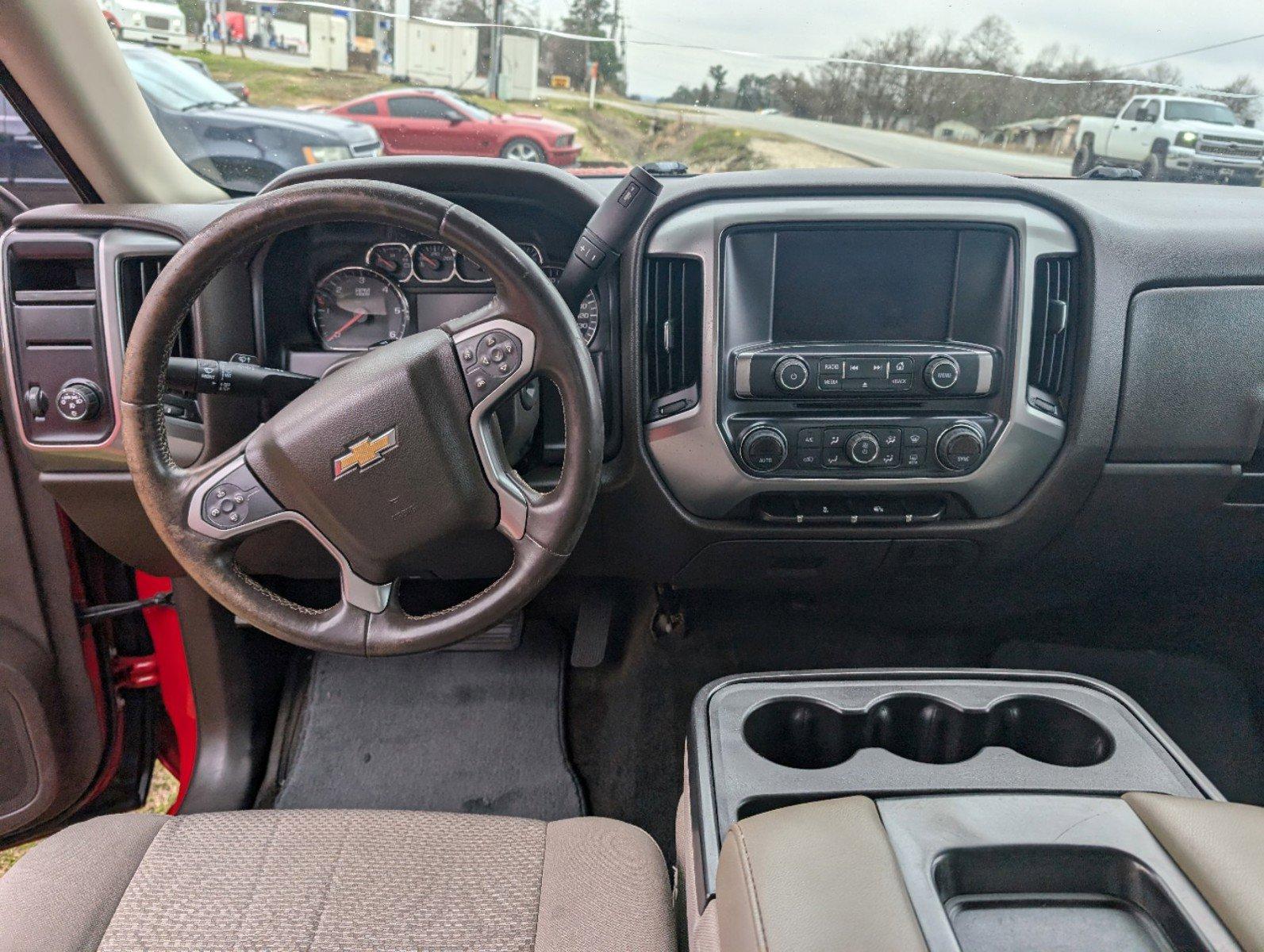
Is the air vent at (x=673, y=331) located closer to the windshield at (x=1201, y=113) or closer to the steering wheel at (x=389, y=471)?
the steering wheel at (x=389, y=471)

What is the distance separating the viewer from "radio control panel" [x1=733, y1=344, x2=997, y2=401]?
1.54 metres

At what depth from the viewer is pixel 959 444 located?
62.2 inches

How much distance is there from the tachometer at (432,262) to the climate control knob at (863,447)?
2.44ft

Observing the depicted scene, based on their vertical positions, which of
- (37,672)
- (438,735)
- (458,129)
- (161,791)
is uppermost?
(458,129)

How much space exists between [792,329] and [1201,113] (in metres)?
0.88

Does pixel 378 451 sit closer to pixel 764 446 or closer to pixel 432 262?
pixel 432 262

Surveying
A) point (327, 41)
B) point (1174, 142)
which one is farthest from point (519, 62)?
point (1174, 142)

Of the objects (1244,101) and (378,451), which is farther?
(1244,101)

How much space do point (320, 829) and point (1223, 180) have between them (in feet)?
6.63

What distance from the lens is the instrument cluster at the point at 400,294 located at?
1559 millimetres

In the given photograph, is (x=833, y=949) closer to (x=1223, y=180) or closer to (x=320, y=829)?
(x=320, y=829)

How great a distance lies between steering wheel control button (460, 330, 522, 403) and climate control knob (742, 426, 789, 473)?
1.68 feet

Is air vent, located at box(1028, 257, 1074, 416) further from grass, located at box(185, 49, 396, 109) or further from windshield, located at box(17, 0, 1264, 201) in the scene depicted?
grass, located at box(185, 49, 396, 109)

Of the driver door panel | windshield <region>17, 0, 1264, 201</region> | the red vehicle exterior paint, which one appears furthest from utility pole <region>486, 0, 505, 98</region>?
the red vehicle exterior paint
